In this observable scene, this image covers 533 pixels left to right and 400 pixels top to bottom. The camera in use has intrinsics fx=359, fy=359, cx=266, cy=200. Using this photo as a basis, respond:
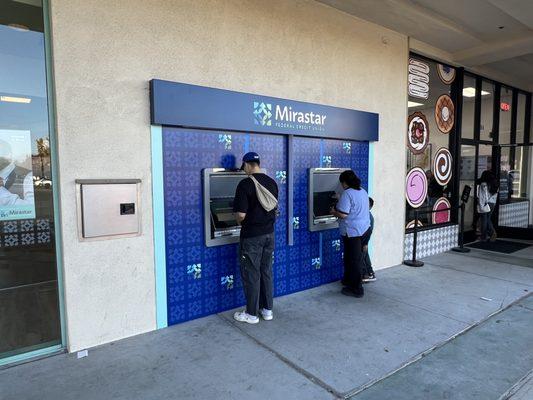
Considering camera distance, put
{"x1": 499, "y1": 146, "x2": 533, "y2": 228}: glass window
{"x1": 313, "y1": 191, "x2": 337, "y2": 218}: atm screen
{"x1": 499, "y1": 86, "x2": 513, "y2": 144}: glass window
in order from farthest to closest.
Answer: {"x1": 499, "y1": 146, "x2": 533, "y2": 228}: glass window < {"x1": 499, "y1": 86, "x2": 513, "y2": 144}: glass window < {"x1": 313, "y1": 191, "x2": 337, "y2": 218}: atm screen

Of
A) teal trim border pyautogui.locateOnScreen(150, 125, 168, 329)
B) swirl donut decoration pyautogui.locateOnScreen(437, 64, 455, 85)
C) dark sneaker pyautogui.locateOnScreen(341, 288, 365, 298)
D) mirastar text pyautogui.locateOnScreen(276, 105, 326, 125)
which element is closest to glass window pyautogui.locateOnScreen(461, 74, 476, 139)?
swirl donut decoration pyautogui.locateOnScreen(437, 64, 455, 85)

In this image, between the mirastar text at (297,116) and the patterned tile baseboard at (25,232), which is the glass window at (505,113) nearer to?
the mirastar text at (297,116)

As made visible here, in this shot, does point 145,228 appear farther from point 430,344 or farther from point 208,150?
point 430,344

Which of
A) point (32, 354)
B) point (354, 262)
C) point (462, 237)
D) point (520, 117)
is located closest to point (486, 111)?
point (520, 117)

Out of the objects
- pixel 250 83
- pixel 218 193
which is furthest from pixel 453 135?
pixel 218 193

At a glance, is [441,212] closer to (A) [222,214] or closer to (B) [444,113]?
(B) [444,113]

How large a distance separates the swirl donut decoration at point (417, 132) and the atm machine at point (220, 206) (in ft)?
10.2

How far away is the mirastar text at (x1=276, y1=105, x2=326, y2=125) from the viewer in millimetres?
3805

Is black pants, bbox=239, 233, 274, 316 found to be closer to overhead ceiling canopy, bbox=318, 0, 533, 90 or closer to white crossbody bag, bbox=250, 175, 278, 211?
white crossbody bag, bbox=250, 175, 278, 211

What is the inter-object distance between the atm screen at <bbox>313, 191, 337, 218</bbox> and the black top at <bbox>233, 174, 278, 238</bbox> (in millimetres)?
1159

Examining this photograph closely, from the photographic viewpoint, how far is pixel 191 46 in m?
3.23

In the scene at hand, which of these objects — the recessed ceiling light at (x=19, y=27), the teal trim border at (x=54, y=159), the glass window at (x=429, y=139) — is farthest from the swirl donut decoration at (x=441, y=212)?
the recessed ceiling light at (x=19, y=27)

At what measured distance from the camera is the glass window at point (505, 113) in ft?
24.6

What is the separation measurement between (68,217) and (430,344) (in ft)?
10.0
